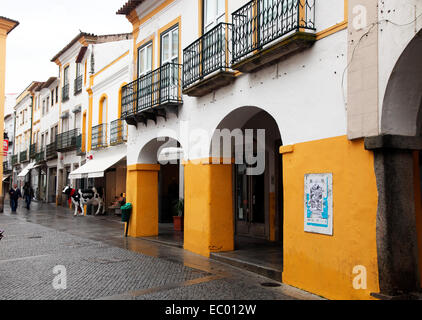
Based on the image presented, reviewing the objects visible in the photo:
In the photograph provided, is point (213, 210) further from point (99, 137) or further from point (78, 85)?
point (78, 85)

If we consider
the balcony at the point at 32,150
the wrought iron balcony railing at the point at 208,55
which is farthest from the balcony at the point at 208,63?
the balcony at the point at 32,150

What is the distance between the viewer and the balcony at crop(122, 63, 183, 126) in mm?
11414

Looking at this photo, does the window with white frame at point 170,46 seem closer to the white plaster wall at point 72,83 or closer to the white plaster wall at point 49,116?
the white plaster wall at point 72,83

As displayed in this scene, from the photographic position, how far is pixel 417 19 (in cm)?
515

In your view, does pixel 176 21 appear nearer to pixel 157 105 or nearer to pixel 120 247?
pixel 157 105

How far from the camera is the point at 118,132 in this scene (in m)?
18.9

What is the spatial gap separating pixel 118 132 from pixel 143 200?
6134 millimetres

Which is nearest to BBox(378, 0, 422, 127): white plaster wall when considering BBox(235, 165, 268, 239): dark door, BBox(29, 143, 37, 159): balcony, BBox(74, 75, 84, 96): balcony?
BBox(235, 165, 268, 239): dark door

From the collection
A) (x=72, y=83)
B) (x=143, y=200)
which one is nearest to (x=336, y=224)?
(x=143, y=200)

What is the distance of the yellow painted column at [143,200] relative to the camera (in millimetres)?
13586

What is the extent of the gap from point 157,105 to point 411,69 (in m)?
7.29

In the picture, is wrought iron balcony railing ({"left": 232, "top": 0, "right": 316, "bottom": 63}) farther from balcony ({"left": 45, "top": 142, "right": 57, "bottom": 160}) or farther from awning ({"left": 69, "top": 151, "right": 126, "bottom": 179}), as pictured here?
balcony ({"left": 45, "top": 142, "right": 57, "bottom": 160})

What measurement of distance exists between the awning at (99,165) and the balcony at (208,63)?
8.15 m
